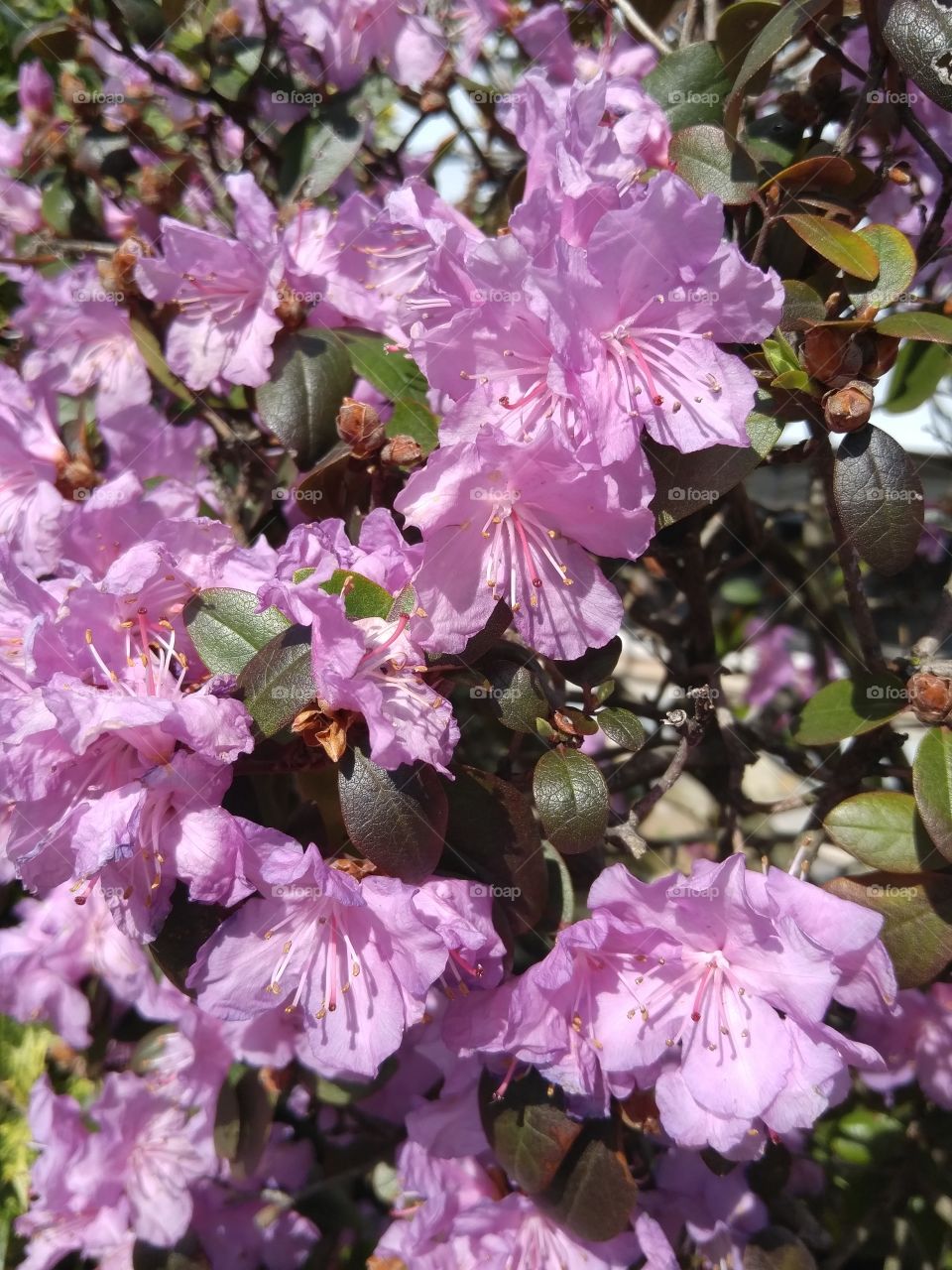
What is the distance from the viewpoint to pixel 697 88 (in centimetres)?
125

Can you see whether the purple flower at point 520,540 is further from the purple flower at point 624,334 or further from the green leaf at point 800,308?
the green leaf at point 800,308

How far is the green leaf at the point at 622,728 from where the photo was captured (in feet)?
3.38

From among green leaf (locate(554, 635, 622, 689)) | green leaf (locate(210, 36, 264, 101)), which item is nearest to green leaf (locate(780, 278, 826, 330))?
green leaf (locate(554, 635, 622, 689))

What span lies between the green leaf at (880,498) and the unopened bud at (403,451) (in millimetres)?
439

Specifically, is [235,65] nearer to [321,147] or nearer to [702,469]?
[321,147]

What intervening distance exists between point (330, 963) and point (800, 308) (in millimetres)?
820

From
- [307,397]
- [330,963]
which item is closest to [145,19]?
[307,397]

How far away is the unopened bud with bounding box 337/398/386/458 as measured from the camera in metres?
1.12

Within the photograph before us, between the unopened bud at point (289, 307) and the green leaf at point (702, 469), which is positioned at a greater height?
the green leaf at point (702, 469)

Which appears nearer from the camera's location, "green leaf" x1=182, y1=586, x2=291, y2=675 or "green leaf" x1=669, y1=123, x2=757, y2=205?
"green leaf" x1=182, y1=586, x2=291, y2=675

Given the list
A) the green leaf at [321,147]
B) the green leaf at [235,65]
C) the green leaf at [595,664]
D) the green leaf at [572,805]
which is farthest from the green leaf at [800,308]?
the green leaf at [235,65]

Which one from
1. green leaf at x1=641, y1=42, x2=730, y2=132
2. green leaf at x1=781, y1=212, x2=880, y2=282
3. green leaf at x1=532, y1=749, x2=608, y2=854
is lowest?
green leaf at x1=532, y1=749, x2=608, y2=854

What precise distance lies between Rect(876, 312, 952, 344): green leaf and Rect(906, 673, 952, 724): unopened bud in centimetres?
34

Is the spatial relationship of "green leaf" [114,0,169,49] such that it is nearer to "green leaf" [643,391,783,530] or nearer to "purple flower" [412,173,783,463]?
"purple flower" [412,173,783,463]
